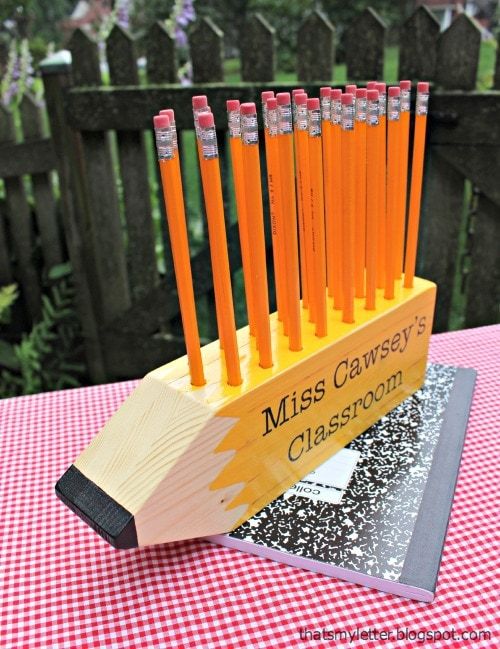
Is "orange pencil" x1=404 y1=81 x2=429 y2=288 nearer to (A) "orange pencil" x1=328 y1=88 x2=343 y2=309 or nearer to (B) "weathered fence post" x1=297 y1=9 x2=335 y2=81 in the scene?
(A) "orange pencil" x1=328 y1=88 x2=343 y2=309

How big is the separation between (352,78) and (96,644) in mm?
1462

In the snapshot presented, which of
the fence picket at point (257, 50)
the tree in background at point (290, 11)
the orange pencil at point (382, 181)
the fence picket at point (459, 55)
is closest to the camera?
the orange pencil at point (382, 181)

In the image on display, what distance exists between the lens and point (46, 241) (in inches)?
88.4

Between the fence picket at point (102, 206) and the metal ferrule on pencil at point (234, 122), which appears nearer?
the metal ferrule on pencil at point (234, 122)

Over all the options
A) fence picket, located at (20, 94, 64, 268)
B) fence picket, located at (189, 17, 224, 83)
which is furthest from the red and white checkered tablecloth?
fence picket, located at (20, 94, 64, 268)

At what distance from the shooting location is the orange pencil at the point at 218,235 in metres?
0.55

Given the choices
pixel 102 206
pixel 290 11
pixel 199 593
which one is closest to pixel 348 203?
pixel 199 593

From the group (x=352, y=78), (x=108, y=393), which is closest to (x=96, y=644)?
(x=108, y=393)

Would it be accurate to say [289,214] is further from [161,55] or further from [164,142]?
[161,55]

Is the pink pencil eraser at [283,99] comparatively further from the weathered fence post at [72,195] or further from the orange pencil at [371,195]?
the weathered fence post at [72,195]

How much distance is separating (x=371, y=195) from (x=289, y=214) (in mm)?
169

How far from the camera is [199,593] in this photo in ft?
2.10

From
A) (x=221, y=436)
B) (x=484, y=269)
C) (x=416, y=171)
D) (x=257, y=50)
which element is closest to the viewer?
(x=221, y=436)

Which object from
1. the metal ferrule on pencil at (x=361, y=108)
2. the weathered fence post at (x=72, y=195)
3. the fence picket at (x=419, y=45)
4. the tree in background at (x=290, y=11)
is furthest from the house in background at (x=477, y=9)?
the metal ferrule on pencil at (x=361, y=108)
